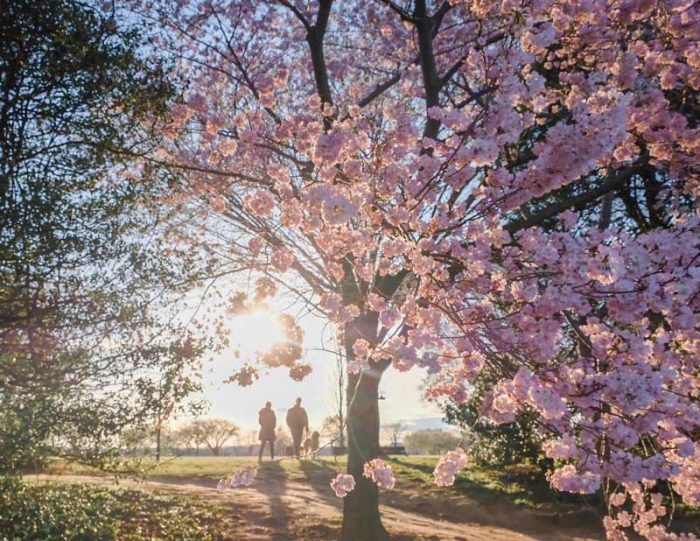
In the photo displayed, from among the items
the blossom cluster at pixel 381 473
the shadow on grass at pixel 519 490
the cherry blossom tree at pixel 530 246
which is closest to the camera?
the cherry blossom tree at pixel 530 246

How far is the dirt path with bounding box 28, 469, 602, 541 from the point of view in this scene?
920 cm

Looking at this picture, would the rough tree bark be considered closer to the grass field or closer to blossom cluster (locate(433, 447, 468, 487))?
the grass field

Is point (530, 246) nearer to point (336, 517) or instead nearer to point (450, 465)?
point (450, 465)

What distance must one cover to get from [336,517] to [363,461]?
6.38ft

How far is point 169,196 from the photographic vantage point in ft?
31.8

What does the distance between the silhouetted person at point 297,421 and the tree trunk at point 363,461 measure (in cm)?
917

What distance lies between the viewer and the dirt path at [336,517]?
9195 mm

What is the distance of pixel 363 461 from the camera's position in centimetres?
886

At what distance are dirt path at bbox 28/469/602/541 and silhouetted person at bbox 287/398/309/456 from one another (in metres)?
2.77

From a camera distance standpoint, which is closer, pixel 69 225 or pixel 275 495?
pixel 69 225

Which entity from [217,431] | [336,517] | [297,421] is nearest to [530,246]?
[336,517]

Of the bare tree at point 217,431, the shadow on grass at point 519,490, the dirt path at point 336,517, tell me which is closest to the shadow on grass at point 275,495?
the dirt path at point 336,517

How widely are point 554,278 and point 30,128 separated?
270 inches

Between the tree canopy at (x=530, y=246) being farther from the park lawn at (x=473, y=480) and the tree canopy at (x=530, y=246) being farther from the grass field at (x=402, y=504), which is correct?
the park lawn at (x=473, y=480)
